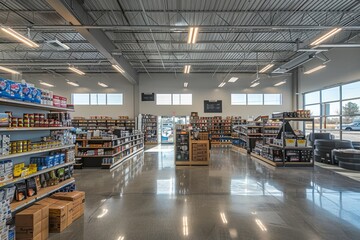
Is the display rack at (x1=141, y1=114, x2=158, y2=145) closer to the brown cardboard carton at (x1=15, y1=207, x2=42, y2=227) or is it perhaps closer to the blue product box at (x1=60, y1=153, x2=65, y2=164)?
the blue product box at (x1=60, y1=153, x2=65, y2=164)

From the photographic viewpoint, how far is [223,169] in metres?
7.21

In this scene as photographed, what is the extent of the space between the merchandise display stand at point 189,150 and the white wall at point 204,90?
30.2 feet

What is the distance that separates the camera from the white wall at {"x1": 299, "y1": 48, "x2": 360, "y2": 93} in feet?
34.6

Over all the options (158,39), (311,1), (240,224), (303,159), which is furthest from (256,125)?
(240,224)

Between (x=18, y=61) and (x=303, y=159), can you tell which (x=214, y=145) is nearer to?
(x=303, y=159)

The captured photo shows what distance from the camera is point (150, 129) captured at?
1695 cm

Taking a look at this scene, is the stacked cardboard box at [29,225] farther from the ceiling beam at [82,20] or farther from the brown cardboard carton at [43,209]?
the ceiling beam at [82,20]

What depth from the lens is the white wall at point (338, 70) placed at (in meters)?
10.5

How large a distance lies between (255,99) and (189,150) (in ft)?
37.5

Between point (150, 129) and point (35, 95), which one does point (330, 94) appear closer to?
point (150, 129)

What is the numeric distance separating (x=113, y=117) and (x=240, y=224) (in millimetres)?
15352

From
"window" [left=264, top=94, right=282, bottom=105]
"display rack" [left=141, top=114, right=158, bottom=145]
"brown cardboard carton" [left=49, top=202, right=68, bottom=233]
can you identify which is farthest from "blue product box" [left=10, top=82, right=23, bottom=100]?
"window" [left=264, top=94, right=282, bottom=105]

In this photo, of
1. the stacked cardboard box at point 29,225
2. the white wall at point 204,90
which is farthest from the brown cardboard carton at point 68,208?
the white wall at point 204,90

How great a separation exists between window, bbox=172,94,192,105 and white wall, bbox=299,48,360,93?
8845 mm
